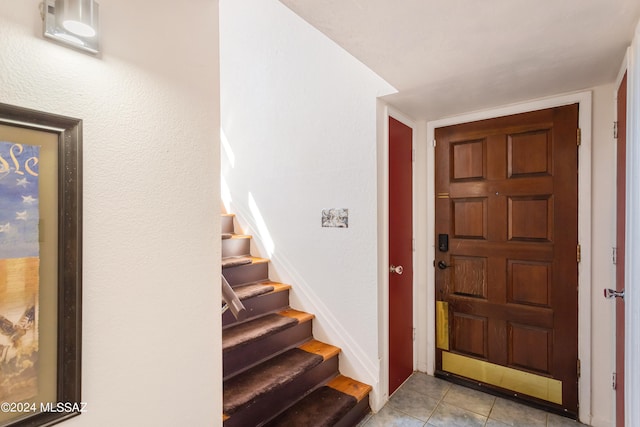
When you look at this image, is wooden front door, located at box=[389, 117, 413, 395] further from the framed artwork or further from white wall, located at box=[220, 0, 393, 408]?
the framed artwork

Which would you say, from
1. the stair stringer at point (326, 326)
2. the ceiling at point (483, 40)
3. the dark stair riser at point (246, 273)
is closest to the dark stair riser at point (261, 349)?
the stair stringer at point (326, 326)

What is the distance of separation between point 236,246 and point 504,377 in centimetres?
242

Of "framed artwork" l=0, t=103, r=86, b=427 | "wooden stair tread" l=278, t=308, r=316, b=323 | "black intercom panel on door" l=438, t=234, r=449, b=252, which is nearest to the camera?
"framed artwork" l=0, t=103, r=86, b=427

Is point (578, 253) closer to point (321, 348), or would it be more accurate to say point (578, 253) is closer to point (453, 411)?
point (453, 411)

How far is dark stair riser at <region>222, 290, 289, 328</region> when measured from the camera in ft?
7.07

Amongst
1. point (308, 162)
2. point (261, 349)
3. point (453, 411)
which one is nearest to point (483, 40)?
point (308, 162)

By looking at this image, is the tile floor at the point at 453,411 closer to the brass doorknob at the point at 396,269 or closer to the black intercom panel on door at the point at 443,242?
the brass doorknob at the point at 396,269

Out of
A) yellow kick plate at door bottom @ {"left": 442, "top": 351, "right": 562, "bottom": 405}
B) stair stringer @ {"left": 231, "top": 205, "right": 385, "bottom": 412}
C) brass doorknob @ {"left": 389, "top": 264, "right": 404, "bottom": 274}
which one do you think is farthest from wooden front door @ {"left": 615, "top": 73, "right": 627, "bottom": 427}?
stair stringer @ {"left": 231, "top": 205, "right": 385, "bottom": 412}

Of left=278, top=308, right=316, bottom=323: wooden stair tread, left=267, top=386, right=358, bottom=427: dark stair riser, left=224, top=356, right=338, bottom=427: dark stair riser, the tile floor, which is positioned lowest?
the tile floor

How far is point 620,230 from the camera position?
1.71 m

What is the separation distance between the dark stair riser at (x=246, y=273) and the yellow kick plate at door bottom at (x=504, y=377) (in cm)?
168

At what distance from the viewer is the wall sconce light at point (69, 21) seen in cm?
79

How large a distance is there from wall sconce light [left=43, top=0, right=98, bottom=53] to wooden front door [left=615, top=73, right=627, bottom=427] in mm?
2333

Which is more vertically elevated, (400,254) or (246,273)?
(400,254)
